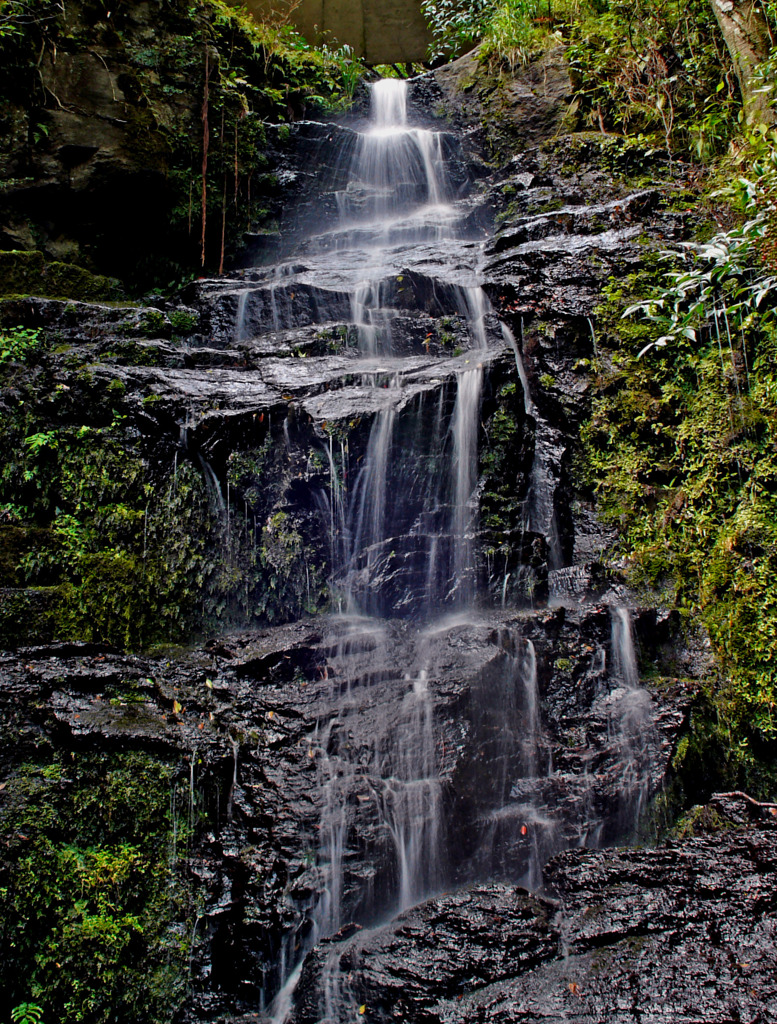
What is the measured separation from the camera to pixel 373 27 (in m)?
12.9

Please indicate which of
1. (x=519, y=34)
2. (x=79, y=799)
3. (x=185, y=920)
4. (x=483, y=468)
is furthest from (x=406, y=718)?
(x=519, y=34)

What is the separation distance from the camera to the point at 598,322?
666cm

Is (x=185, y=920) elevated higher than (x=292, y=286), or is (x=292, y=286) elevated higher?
(x=292, y=286)

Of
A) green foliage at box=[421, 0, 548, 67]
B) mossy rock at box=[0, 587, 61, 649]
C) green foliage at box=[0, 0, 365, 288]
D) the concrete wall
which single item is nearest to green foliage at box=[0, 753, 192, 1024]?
mossy rock at box=[0, 587, 61, 649]

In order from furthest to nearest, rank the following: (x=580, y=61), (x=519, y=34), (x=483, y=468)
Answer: (x=519, y=34), (x=580, y=61), (x=483, y=468)

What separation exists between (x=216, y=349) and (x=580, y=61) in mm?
7160

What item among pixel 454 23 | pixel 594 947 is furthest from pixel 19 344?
pixel 454 23

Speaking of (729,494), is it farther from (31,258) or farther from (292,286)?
(31,258)

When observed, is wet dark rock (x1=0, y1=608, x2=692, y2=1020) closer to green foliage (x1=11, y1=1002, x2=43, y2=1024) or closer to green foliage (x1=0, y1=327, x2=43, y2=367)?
green foliage (x1=11, y1=1002, x2=43, y2=1024)

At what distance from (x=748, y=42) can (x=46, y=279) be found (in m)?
8.46

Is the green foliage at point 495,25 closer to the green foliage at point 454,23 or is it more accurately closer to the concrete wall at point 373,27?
the green foliage at point 454,23

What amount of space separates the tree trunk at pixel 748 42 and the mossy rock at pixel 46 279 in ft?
25.6

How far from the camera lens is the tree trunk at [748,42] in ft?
22.3

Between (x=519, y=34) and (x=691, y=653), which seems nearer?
(x=691, y=653)
